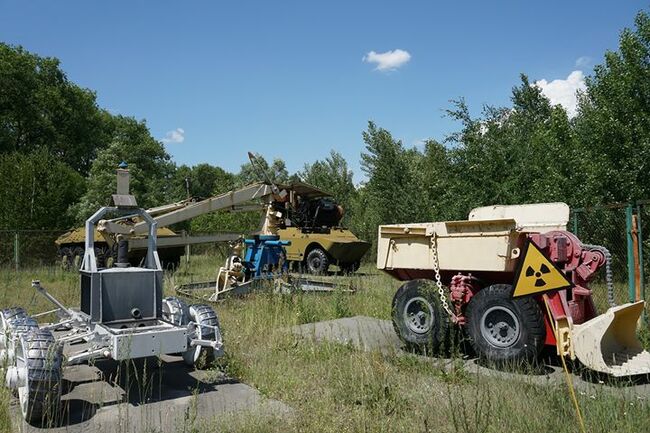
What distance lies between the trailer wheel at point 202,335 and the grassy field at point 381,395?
0.27 m

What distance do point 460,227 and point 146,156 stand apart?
4890 cm

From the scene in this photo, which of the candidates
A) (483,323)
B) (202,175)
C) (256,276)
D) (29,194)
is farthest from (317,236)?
(202,175)

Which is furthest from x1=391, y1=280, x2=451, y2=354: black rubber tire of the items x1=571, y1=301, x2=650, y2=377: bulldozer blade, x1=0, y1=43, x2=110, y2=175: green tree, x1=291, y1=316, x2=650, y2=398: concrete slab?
x1=0, y1=43, x2=110, y2=175: green tree

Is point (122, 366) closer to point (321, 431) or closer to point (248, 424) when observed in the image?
point (248, 424)

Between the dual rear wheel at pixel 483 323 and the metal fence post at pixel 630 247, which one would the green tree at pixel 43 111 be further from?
the metal fence post at pixel 630 247

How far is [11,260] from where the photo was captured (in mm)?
19531

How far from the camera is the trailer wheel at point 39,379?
4.55m

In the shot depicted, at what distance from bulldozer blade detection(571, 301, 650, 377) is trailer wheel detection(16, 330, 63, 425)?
185 inches

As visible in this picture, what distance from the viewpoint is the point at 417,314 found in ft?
23.5

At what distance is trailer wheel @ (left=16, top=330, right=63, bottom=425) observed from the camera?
455 cm

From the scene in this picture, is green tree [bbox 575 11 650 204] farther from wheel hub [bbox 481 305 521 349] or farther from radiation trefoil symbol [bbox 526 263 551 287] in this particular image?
radiation trefoil symbol [bbox 526 263 551 287]

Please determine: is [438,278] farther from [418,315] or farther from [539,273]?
[539,273]

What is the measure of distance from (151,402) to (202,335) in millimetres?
1104

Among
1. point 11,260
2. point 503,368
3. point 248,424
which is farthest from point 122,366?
point 11,260
